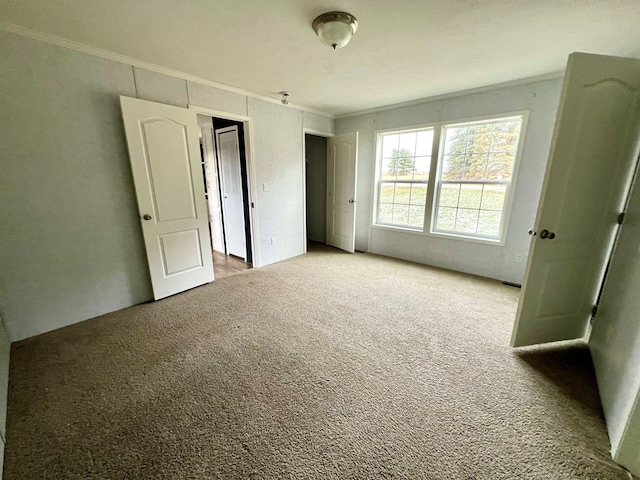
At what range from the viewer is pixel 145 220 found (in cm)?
256

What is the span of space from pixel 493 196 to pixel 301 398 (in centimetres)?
332

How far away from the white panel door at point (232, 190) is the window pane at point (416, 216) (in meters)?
2.72

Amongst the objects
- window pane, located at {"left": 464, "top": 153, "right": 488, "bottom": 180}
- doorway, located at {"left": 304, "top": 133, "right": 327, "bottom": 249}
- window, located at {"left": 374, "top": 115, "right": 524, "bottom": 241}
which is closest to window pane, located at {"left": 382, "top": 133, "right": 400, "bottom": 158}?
window, located at {"left": 374, "top": 115, "right": 524, "bottom": 241}

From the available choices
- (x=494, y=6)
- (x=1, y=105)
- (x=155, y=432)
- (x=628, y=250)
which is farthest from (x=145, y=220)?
(x=628, y=250)

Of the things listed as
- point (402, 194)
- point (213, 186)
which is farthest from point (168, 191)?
point (402, 194)

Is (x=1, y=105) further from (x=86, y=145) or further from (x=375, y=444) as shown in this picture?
(x=375, y=444)

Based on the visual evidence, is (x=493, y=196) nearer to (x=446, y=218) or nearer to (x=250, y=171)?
(x=446, y=218)

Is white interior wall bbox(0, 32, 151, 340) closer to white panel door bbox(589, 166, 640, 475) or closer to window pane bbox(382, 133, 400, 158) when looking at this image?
window pane bbox(382, 133, 400, 158)

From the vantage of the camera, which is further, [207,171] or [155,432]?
[207,171]

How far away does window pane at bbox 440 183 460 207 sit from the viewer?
3545 millimetres

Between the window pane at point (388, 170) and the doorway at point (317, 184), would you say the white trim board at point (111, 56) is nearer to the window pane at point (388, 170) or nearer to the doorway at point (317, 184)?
the doorway at point (317, 184)

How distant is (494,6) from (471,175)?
2.13 metres

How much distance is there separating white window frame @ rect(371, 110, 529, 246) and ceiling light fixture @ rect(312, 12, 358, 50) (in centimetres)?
225

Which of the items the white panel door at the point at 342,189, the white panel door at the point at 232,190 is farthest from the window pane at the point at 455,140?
the white panel door at the point at 232,190
